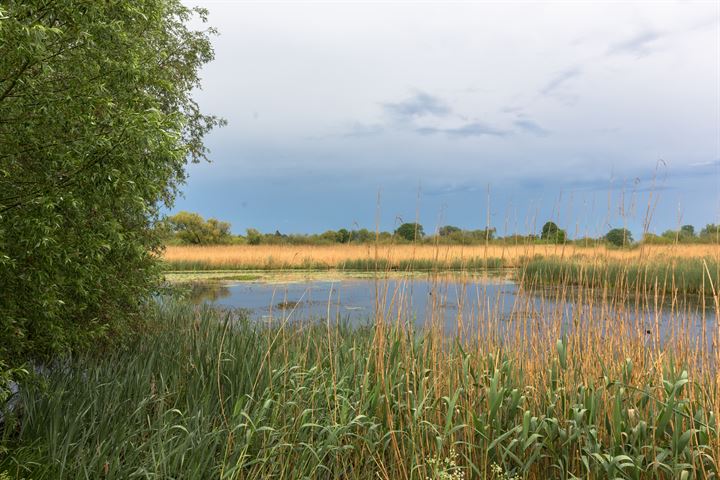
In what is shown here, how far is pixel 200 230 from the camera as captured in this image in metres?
39.1

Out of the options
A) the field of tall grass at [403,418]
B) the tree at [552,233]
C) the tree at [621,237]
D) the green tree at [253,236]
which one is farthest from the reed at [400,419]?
the green tree at [253,236]

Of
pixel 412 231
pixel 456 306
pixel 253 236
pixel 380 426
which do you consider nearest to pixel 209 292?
pixel 456 306

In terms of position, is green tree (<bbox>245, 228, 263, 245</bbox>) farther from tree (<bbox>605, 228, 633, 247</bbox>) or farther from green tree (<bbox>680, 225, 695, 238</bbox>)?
tree (<bbox>605, 228, 633, 247</bbox>)

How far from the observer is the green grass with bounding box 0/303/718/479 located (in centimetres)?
296

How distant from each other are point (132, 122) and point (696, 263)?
56.5ft

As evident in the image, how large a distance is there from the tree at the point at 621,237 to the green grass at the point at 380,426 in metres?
1.17

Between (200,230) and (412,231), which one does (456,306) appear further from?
(200,230)

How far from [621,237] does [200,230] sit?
38148 mm

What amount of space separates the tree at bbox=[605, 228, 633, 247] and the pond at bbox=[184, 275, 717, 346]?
22.6 inches

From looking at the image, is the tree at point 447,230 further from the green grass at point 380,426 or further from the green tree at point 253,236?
the green tree at point 253,236

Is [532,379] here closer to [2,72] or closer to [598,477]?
[598,477]

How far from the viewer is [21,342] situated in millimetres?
3400

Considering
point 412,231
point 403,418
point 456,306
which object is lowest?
point 403,418

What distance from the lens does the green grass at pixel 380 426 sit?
2.96 metres
